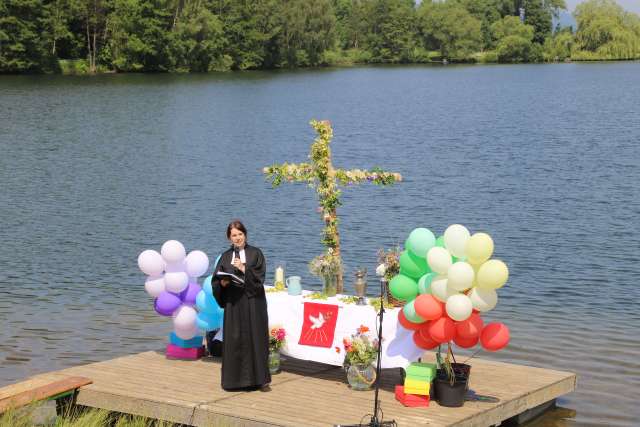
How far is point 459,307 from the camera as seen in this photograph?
30.5 ft

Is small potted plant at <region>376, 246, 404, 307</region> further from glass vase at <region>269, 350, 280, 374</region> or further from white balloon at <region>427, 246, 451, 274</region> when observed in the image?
glass vase at <region>269, 350, 280, 374</region>

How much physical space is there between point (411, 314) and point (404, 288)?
12.4 inches

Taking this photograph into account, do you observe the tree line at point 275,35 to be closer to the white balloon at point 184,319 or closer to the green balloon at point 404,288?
the white balloon at point 184,319

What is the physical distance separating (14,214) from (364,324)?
1573 centimetres

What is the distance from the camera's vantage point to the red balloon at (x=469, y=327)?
9594 mm

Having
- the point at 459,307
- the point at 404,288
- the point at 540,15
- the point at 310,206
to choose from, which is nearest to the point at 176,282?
the point at 404,288

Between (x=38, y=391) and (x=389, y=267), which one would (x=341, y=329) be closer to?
(x=389, y=267)

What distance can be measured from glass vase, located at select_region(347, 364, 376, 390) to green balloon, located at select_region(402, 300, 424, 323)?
73cm

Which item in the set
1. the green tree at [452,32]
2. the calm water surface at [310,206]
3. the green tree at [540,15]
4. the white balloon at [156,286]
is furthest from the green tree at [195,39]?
the white balloon at [156,286]

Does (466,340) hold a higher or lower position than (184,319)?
higher

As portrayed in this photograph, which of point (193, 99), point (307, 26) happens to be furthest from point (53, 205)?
point (307, 26)

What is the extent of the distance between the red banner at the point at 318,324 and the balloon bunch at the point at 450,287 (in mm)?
851

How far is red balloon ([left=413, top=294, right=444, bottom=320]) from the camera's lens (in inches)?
374

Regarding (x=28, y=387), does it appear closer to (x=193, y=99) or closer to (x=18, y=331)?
(x=18, y=331)
